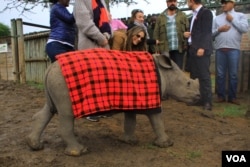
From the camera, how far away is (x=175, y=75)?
470cm

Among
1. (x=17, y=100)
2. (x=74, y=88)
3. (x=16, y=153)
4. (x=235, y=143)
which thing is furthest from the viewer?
(x=17, y=100)

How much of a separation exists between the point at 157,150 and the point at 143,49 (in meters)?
1.51

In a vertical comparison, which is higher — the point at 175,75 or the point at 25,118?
the point at 175,75

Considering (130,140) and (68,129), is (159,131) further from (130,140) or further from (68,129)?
(68,129)

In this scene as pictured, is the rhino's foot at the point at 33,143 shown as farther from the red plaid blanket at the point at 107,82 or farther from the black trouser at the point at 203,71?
the black trouser at the point at 203,71

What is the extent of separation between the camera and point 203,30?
649 centimetres

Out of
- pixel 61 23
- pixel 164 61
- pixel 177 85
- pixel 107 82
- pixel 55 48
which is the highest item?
pixel 61 23

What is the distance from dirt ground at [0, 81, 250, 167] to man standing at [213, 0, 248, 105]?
0.95 m

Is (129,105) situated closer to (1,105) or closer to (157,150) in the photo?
(157,150)

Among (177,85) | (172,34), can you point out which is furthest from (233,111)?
(177,85)

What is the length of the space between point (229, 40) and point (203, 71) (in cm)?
99

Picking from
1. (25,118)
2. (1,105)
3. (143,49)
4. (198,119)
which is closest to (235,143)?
(198,119)

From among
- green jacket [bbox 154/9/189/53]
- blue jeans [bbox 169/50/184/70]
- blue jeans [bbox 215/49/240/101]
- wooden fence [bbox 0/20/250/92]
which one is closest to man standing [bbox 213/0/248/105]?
blue jeans [bbox 215/49/240/101]

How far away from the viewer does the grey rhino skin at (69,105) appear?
4109 mm
